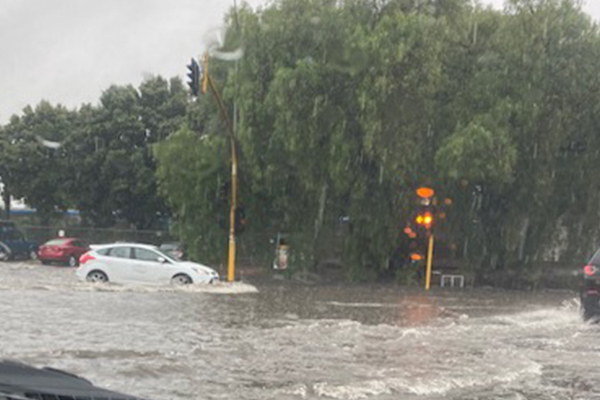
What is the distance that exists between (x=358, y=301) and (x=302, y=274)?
37.4ft

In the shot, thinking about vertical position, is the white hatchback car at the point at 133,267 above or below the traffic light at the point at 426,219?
below

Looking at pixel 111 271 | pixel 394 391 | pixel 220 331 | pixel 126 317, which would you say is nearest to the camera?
pixel 394 391

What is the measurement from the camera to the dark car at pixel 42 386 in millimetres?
3719

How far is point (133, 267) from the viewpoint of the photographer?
22969 mm

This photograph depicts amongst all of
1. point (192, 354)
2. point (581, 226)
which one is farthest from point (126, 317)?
point (581, 226)

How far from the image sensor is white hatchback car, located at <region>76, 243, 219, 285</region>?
23000 millimetres

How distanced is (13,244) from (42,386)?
40974mm

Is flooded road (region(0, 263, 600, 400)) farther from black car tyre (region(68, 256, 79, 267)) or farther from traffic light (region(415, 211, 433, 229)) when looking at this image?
black car tyre (region(68, 256, 79, 267))

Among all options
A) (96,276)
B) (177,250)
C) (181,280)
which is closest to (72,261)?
(177,250)

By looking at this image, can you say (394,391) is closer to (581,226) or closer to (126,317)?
(126,317)

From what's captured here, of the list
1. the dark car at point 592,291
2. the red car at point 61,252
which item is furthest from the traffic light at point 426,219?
the red car at point 61,252

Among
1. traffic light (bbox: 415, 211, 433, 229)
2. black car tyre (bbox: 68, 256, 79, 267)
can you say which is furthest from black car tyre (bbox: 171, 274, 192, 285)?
black car tyre (bbox: 68, 256, 79, 267)

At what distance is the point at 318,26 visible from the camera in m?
30.4

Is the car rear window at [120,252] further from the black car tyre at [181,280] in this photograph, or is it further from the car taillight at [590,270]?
the car taillight at [590,270]
